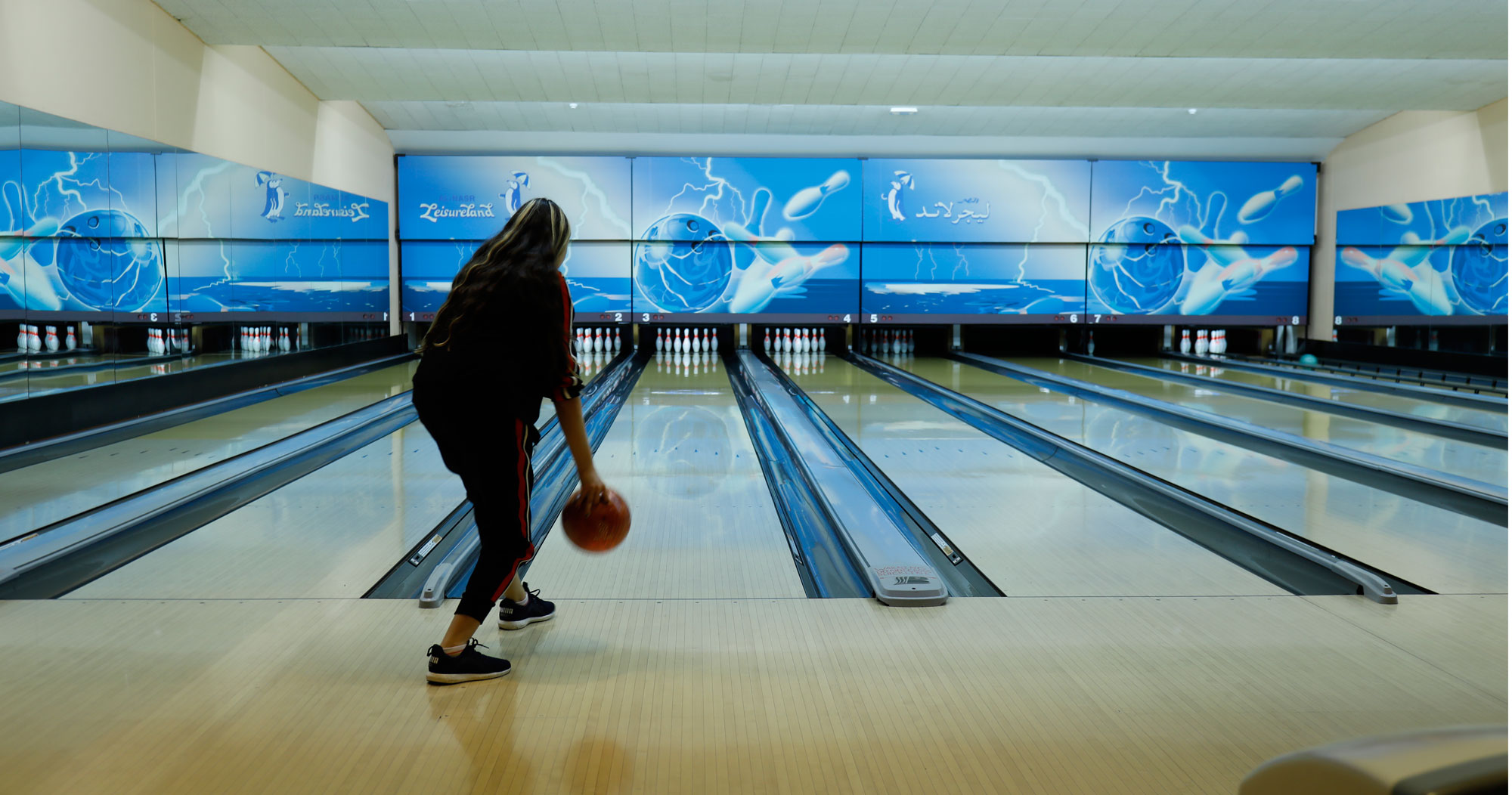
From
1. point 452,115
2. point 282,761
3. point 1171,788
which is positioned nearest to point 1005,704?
point 1171,788

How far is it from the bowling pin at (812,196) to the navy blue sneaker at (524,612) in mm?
7826

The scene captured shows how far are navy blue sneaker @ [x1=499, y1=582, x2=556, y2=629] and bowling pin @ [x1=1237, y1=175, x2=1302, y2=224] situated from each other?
30.5ft

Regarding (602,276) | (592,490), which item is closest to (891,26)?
(592,490)

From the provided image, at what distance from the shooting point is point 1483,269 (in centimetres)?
754

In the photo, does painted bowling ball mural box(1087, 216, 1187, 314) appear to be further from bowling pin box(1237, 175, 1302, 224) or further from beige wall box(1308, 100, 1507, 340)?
beige wall box(1308, 100, 1507, 340)

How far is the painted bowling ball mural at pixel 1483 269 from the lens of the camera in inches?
291

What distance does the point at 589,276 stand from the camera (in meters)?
9.70

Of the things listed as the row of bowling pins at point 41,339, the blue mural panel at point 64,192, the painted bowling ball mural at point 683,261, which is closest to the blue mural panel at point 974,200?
the painted bowling ball mural at point 683,261

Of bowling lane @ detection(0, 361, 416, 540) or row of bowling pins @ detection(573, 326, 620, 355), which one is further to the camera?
row of bowling pins @ detection(573, 326, 620, 355)

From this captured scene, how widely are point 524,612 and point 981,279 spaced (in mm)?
8260

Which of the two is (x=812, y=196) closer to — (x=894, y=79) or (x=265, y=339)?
(x=894, y=79)

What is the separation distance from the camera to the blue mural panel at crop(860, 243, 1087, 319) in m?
9.83

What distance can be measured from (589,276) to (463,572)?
7.33 m

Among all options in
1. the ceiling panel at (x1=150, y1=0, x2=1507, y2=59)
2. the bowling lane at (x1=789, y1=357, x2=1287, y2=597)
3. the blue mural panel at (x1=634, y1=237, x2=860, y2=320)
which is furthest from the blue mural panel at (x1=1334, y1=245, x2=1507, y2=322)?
the bowling lane at (x1=789, y1=357, x2=1287, y2=597)
